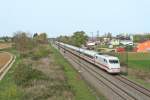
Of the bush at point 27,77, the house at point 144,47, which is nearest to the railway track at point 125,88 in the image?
the bush at point 27,77

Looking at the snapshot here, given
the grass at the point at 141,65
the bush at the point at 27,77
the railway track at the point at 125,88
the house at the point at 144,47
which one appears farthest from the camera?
the house at the point at 144,47

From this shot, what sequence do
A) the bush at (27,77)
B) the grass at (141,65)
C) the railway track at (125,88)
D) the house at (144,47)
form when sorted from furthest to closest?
1. the house at (144,47)
2. the grass at (141,65)
3. the bush at (27,77)
4. the railway track at (125,88)

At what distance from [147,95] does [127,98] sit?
9.07 ft

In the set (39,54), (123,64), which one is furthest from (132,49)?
(123,64)

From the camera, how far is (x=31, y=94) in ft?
88.0

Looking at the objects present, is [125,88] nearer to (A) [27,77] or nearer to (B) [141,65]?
(A) [27,77]

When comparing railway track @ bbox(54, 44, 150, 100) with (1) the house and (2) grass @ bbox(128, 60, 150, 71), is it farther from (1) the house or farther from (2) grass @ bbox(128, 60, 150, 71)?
(1) the house

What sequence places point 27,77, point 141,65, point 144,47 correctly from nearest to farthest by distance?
point 27,77 → point 141,65 → point 144,47

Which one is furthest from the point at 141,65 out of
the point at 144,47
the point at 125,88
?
the point at 144,47

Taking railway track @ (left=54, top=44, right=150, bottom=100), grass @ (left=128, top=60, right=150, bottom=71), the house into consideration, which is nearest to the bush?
railway track @ (left=54, top=44, right=150, bottom=100)

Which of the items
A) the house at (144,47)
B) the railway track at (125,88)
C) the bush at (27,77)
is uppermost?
the bush at (27,77)

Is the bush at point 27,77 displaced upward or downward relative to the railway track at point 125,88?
upward

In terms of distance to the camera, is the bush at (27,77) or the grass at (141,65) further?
the grass at (141,65)

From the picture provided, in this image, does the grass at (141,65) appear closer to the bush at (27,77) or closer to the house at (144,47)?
the bush at (27,77)
